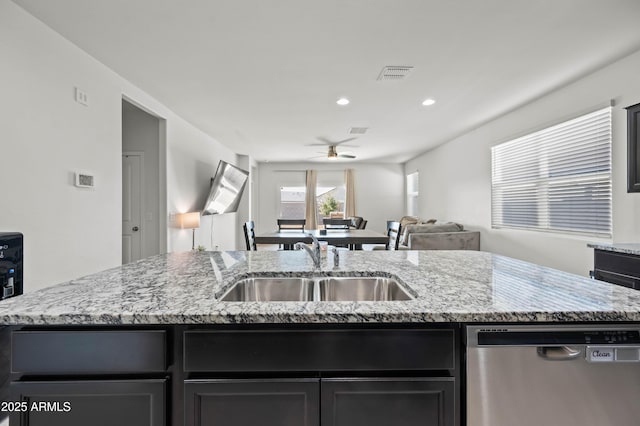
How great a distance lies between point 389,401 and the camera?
2.96 feet

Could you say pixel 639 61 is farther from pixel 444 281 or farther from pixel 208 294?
pixel 208 294

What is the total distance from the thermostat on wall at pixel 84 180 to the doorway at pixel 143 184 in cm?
143

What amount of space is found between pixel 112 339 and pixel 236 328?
334 mm

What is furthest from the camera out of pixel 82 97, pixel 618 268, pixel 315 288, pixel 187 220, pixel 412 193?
A: pixel 412 193

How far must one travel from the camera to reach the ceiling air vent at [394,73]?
298 cm

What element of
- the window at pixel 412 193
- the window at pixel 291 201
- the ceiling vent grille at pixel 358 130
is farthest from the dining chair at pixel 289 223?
the window at pixel 412 193

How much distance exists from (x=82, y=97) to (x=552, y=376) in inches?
138

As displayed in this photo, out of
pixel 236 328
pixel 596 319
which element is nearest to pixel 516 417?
pixel 596 319

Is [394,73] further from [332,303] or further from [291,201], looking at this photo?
[291,201]

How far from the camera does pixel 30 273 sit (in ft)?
7.27

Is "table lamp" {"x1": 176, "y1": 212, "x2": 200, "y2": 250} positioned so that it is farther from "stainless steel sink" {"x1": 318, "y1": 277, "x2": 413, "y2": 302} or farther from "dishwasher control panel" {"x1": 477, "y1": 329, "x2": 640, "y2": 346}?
"dishwasher control panel" {"x1": 477, "y1": 329, "x2": 640, "y2": 346}

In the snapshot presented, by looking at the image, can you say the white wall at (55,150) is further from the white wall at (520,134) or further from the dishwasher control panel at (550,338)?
the white wall at (520,134)

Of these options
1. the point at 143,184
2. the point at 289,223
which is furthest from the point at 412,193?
the point at 143,184

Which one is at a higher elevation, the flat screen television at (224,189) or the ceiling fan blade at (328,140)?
the ceiling fan blade at (328,140)
